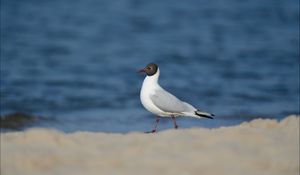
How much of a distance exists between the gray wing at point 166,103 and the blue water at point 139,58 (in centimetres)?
289

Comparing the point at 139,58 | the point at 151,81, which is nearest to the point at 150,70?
the point at 151,81

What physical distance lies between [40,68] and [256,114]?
5.83m

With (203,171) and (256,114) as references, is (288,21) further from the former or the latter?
(203,171)

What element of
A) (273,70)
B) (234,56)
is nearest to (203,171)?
(273,70)

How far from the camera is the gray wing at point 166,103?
8234mm

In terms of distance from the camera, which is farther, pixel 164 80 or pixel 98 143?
pixel 164 80

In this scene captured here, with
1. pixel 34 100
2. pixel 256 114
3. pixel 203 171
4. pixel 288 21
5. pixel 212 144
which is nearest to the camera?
pixel 203 171

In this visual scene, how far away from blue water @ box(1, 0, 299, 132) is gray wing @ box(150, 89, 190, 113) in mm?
2889

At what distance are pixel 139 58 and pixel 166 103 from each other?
9.76 m

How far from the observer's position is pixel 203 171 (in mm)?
6207

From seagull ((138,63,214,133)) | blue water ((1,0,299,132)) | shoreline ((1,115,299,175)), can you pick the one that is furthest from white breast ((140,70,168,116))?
blue water ((1,0,299,132))

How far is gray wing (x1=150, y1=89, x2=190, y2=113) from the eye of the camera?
8234 mm

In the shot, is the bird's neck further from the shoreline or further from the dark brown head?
the shoreline

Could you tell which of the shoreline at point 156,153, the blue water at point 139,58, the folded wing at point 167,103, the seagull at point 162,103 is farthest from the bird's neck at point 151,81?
the blue water at point 139,58
